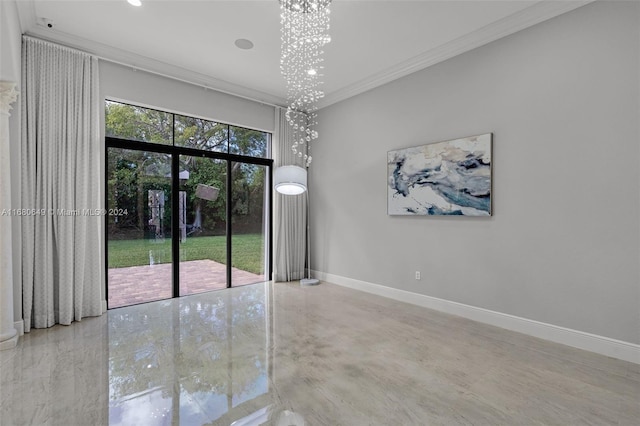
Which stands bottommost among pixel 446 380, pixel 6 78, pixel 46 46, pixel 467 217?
pixel 446 380

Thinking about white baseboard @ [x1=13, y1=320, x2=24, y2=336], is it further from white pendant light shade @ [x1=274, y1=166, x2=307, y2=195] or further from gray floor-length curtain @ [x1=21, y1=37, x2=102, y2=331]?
white pendant light shade @ [x1=274, y1=166, x2=307, y2=195]

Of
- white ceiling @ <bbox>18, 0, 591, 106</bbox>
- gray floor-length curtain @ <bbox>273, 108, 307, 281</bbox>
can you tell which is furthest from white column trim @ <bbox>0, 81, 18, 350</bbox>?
gray floor-length curtain @ <bbox>273, 108, 307, 281</bbox>

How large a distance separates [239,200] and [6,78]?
3287 mm

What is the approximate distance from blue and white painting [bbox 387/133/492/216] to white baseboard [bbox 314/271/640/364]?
123 centimetres

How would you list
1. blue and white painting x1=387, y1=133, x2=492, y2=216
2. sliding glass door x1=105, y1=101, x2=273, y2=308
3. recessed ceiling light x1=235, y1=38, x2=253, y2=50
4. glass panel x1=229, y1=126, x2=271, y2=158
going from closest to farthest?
blue and white painting x1=387, y1=133, x2=492, y2=216 → recessed ceiling light x1=235, y1=38, x2=253, y2=50 → sliding glass door x1=105, y1=101, x2=273, y2=308 → glass panel x1=229, y1=126, x2=271, y2=158

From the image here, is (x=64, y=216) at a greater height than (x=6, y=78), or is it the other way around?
(x=6, y=78)

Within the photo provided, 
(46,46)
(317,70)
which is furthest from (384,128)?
(46,46)

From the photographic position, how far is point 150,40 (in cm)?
402

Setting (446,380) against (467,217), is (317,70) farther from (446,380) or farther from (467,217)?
(446,380)

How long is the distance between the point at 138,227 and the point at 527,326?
5248mm

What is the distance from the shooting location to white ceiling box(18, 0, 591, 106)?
3.36m

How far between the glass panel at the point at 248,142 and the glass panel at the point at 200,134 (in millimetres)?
145

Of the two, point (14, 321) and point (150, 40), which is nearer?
point (14, 321)

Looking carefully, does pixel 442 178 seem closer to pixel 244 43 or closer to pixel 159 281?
pixel 244 43
